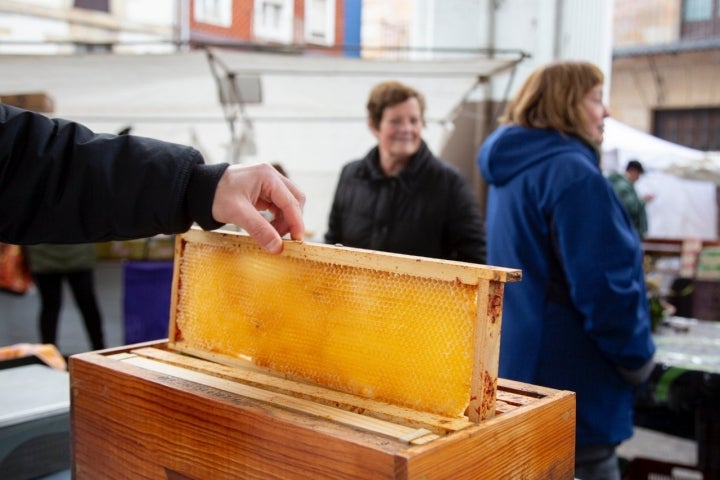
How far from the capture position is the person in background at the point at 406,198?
2951 millimetres

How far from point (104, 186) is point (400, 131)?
209 centimetres

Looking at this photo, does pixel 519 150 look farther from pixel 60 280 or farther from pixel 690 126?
pixel 690 126

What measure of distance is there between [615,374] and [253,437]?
1470 mm

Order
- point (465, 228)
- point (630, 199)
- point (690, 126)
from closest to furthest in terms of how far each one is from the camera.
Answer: point (465, 228) < point (630, 199) < point (690, 126)

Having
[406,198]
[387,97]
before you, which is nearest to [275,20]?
[387,97]

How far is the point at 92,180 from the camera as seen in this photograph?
108 cm

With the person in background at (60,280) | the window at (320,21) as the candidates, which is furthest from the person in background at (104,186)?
the window at (320,21)

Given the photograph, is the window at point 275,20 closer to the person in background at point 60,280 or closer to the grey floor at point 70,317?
the grey floor at point 70,317

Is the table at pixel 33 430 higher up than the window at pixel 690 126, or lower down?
lower down

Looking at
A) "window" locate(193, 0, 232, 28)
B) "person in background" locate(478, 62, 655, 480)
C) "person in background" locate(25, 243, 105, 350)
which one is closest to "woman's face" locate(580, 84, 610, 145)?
"person in background" locate(478, 62, 655, 480)

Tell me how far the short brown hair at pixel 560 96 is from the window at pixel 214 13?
32.5 ft

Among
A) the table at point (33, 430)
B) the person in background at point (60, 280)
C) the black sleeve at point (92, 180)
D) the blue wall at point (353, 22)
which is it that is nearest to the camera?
the black sleeve at point (92, 180)

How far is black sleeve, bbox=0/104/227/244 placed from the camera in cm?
107

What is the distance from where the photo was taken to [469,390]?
99 centimetres
